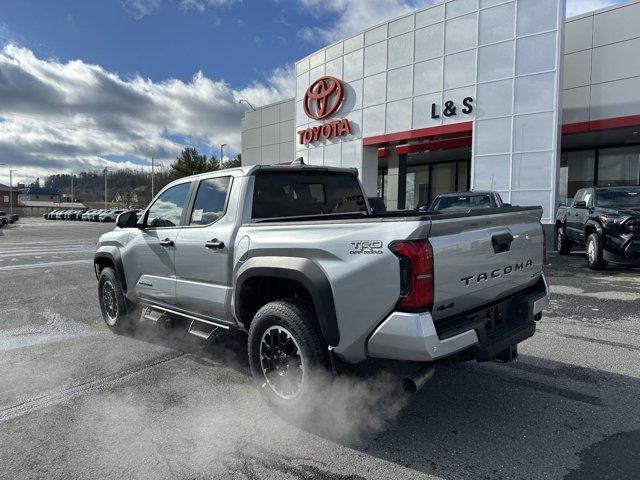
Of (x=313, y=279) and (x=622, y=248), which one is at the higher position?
(x=313, y=279)

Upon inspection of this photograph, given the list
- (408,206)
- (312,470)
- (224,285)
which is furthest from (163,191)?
(408,206)

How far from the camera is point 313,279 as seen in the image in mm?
3072

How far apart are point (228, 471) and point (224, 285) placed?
1.55 m

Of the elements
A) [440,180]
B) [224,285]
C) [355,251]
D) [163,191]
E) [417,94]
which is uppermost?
[417,94]

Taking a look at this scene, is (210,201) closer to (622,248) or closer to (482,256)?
(482,256)

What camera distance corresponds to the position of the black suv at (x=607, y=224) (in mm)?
9430

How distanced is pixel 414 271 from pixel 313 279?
70cm

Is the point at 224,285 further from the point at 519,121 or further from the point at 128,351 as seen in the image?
the point at 519,121

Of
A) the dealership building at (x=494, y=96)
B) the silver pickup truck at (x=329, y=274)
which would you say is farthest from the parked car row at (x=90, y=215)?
the silver pickup truck at (x=329, y=274)

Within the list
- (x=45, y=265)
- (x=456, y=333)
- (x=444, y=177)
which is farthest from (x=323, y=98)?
(x=456, y=333)

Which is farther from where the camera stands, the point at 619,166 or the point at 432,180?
the point at 432,180

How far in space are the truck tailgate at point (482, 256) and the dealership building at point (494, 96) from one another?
45.6 feet

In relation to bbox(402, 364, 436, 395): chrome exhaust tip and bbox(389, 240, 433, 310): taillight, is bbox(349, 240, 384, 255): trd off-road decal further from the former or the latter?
bbox(402, 364, 436, 395): chrome exhaust tip

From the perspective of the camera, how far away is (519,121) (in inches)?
653
